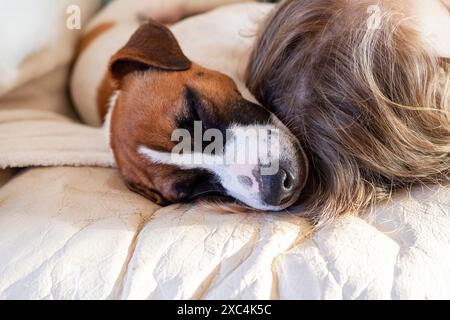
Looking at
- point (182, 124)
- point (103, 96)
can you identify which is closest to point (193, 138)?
point (182, 124)

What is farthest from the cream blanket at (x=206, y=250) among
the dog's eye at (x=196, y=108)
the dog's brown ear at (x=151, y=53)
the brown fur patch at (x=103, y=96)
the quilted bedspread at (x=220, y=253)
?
the brown fur patch at (x=103, y=96)

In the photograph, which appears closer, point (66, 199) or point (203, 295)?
point (203, 295)

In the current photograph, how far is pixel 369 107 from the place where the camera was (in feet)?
3.69

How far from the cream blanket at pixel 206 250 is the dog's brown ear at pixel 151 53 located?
366 mm

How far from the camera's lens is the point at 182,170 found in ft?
4.23

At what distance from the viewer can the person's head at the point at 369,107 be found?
43.8 inches

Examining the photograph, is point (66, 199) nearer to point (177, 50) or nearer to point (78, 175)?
point (78, 175)

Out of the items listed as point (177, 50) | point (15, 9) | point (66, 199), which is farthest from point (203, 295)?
point (15, 9)

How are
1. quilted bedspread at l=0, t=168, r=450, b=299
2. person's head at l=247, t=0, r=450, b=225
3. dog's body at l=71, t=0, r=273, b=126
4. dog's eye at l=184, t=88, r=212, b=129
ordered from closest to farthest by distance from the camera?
quilted bedspread at l=0, t=168, r=450, b=299, person's head at l=247, t=0, r=450, b=225, dog's eye at l=184, t=88, r=212, b=129, dog's body at l=71, t=0, r=273, b=126

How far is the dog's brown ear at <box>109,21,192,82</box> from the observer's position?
1368mm

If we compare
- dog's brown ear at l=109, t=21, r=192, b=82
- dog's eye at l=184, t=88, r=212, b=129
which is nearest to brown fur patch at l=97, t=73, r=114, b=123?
dog's brown ear at l=109, t=21, r=192, b=82

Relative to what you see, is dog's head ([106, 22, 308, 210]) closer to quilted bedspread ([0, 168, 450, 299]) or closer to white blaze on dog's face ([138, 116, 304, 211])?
white blaze on dog's face ([138, 116, 304, 211])

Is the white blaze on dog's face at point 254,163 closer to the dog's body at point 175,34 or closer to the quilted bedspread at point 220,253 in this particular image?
the quilted bedspread at point 220,253

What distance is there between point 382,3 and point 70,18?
1146 millimetres
